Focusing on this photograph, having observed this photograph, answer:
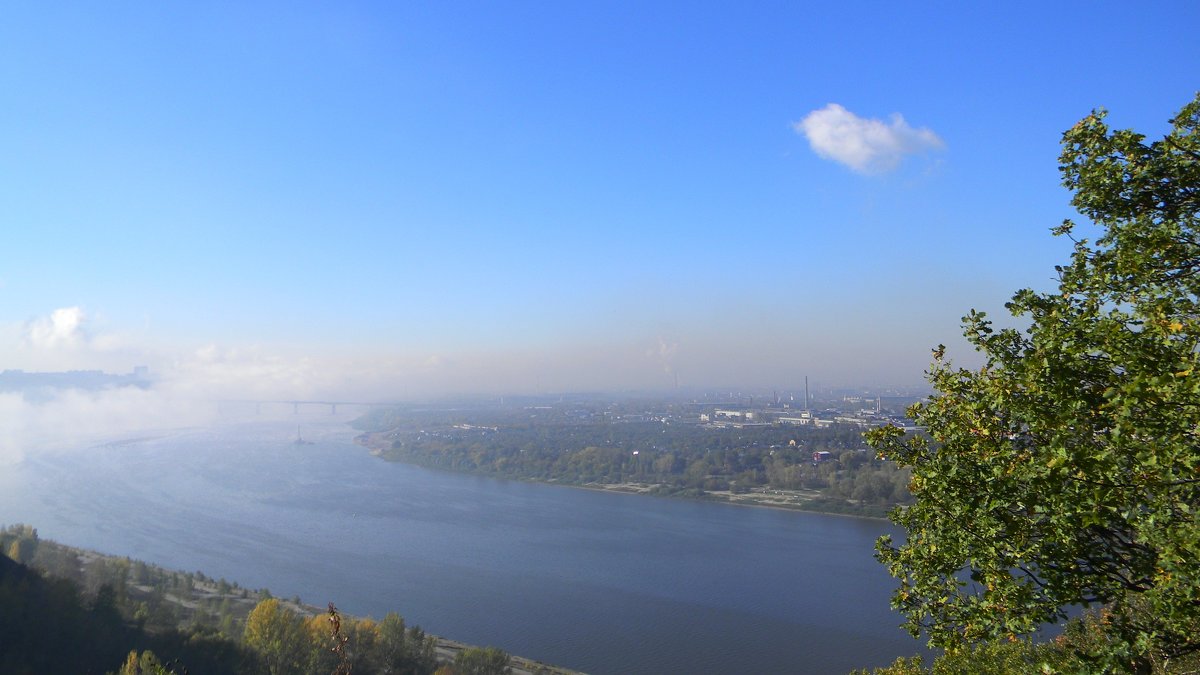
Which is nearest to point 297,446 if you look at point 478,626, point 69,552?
point 69,552

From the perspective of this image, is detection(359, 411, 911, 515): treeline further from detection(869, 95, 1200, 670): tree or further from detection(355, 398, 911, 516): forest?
detection(869, 95, 1200, 670): tree

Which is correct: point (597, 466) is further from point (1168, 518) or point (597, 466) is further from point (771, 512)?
point (1168, 518)

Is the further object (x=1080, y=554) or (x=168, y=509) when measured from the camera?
(x=168, y=509)

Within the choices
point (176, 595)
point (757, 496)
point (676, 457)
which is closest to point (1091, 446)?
point (176, 595)

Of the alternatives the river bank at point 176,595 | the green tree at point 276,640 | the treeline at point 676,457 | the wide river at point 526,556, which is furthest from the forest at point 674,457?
the green tree at point 276,640

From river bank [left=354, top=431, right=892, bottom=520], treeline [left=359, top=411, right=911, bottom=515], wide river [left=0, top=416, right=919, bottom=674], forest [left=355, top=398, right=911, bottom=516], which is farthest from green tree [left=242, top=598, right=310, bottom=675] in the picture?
forest [left=355, top=398, right=911, bottom=516]

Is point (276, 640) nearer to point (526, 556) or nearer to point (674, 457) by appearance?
point (526, 556)
